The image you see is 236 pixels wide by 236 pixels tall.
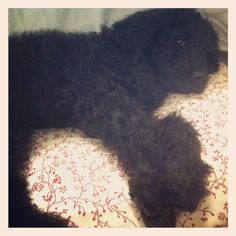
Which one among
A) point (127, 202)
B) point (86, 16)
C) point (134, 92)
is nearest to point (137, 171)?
point (127, 202)

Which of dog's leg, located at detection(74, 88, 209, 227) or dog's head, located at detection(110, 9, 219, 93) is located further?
dog's head, located at detection(110, 9, 219, 93)

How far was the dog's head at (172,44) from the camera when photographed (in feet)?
3.48

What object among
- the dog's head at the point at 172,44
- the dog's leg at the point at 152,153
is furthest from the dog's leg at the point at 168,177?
the dog's head at the point at 172,44

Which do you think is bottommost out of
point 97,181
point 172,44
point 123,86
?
point 97,181

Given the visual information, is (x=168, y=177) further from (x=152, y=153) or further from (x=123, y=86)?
(x=123, y=86)

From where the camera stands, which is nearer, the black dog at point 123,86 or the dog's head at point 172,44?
the black dog at point 123,86

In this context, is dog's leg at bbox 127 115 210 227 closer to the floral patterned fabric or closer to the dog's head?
the floral patterned fabric

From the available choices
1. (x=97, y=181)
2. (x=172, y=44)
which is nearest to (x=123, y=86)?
(x=172, y=44)

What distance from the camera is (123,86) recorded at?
1.08m

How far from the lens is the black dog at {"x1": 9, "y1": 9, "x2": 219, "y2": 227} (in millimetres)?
862

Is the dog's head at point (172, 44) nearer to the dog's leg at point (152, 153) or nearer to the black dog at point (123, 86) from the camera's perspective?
the black dog at point (123, 86)

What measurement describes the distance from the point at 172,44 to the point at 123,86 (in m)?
0.24

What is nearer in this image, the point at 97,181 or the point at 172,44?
the point at 97,181

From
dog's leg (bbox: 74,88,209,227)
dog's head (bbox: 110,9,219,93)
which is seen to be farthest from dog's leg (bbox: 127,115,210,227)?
dog's head (bbox: 110,9,219,93)
